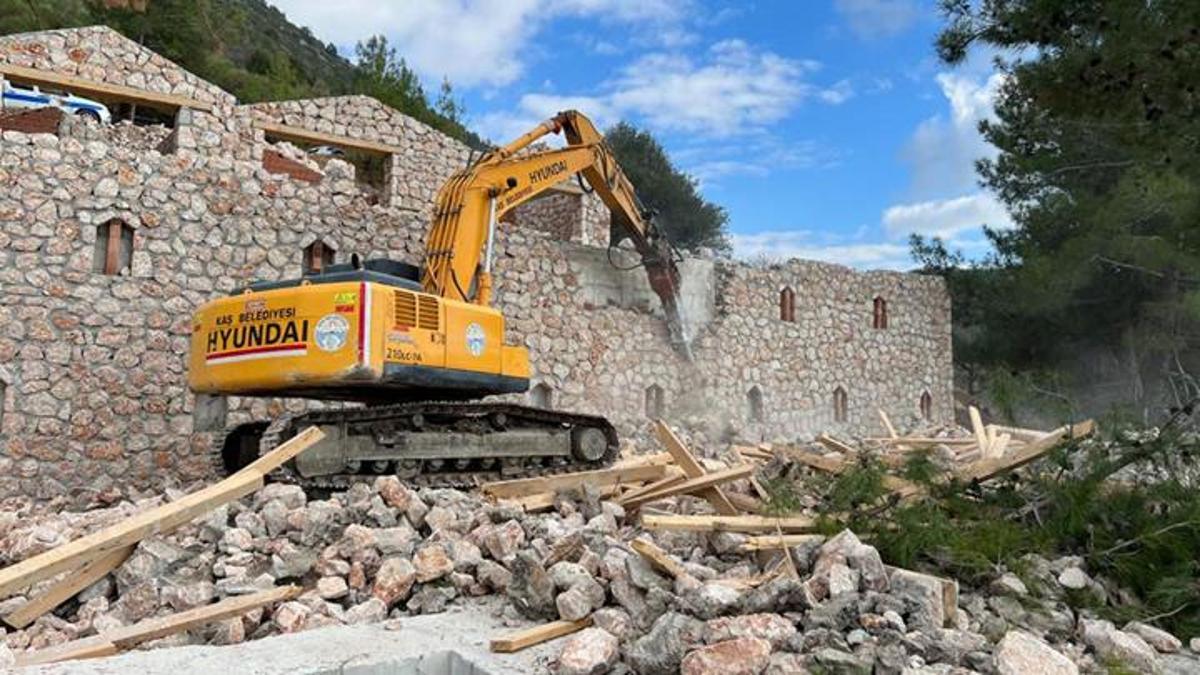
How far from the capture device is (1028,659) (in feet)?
10.8

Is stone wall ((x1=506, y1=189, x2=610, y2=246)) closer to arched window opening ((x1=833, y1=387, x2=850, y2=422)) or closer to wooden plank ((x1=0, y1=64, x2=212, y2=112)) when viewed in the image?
arched window opening ((x1=833, y1=387, x2=850, y2=422))

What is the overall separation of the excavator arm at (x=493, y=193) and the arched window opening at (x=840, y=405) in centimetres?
669

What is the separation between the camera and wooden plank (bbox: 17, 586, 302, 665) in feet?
13.5

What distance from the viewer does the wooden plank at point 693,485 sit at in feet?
21.2

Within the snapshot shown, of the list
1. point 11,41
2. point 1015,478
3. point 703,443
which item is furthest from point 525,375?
point 11,41

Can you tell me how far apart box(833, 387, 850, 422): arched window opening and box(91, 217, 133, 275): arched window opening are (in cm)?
1230

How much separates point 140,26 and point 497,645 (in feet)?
80.7

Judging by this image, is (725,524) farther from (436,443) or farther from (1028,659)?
(436,443)

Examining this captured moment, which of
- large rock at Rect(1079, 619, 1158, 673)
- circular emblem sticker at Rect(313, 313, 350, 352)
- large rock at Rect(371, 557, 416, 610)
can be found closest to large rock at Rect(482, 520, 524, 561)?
large rock at Rect(371, 557, 416, 610)

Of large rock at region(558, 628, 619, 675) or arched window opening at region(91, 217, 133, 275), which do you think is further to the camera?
arched window opening at region(91, 217, 133, 275)

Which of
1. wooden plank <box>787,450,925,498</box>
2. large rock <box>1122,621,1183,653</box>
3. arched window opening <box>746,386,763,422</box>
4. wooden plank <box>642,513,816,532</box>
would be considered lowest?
large rock <box>1122,621,1183,653</box>

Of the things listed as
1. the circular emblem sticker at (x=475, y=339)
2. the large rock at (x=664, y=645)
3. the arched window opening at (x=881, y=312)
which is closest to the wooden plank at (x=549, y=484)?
the circular emblem sticker at (x=475, y=339)

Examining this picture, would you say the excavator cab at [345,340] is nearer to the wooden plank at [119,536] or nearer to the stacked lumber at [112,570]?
the stacked lumber at [112,570]

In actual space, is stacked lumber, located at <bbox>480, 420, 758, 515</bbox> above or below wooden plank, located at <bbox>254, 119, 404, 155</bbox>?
below
